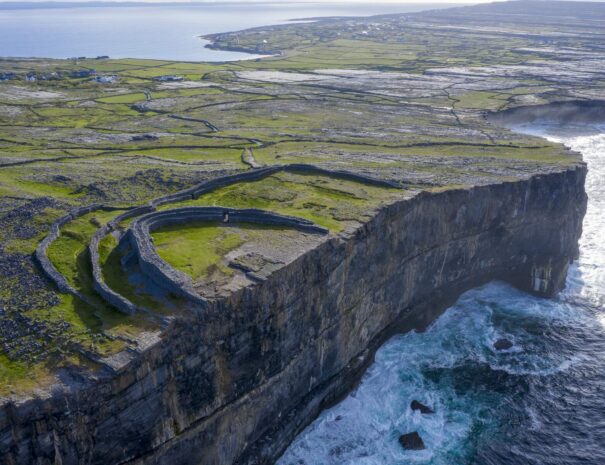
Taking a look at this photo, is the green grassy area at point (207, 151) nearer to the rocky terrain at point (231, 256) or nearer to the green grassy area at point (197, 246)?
the green grassy area at point (197, 246)

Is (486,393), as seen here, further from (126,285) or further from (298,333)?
(126,285)

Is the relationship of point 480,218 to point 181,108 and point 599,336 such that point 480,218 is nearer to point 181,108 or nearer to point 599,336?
point 599,336

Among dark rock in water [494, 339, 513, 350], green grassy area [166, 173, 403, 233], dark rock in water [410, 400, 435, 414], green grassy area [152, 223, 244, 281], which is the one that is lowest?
dark rock in water [410, 400, 435, 414]

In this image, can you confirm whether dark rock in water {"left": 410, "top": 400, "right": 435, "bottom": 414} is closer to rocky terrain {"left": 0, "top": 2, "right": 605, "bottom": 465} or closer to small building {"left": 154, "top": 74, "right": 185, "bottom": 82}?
rocky terrain {"left": 0, "top": 2, "right": 605, "bottom": 465}

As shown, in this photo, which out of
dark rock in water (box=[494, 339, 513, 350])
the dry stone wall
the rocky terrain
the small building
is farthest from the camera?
the small building

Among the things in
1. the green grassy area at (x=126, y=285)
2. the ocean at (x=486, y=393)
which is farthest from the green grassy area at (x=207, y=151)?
the ocean at (x=486, y=393)

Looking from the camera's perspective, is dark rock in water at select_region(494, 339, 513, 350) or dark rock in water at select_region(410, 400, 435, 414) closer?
dark rock in water at select_region(410, 400, 435, 414)

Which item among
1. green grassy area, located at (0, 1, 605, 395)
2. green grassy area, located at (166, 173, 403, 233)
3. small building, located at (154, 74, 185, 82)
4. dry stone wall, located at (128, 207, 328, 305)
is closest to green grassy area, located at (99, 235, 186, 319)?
green grassy area, located at (0, 1, 605, 395)
